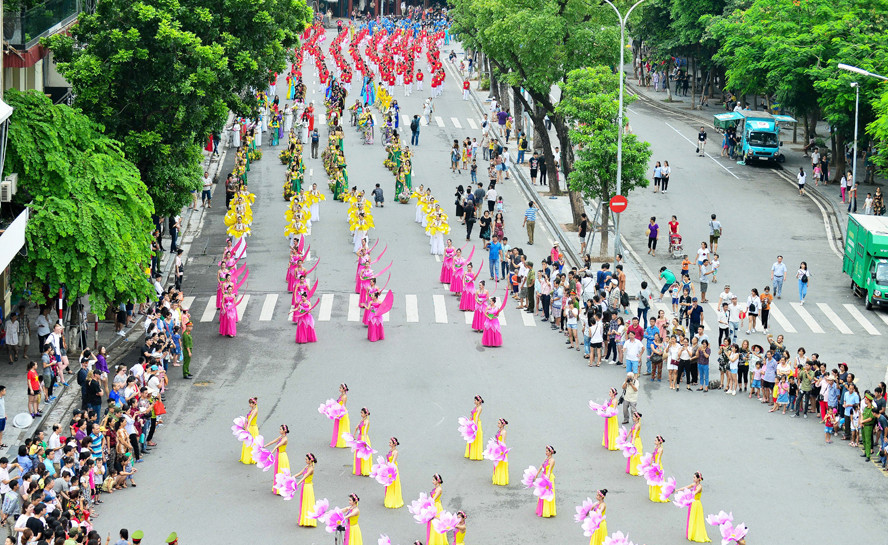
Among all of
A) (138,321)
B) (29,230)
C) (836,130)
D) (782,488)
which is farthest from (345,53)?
(782,488)

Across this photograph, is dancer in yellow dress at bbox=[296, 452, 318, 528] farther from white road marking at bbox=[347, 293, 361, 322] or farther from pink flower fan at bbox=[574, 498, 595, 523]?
white road marking at bbox=[347, 293, 361, 322]

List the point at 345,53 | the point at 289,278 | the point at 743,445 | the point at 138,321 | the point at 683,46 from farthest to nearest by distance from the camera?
the point at 345,53, the point at 683,46, the point at 289,278, the point at 138,321, the point at 743,445

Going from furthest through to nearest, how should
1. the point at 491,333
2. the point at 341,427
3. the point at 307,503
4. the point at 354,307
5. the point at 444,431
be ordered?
the point at 354,307
the point at 491,333
the point at 444,431
the point at 341,427
the point at 307,503

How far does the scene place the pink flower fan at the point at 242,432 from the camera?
2348cm

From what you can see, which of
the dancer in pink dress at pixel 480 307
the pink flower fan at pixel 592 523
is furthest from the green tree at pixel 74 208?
the pink flower fan at pixel 592 523

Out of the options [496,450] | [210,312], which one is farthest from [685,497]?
[210,312]

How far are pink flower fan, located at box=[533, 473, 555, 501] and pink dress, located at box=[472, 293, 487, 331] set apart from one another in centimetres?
1105

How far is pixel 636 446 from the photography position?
79.5 ft

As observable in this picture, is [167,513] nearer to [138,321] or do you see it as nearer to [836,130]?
[138,321]

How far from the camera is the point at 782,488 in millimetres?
23375

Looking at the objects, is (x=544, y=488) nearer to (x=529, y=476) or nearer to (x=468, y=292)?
(x=529, y=476)

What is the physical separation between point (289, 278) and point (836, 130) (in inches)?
1046

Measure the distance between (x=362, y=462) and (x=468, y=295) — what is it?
465 inches

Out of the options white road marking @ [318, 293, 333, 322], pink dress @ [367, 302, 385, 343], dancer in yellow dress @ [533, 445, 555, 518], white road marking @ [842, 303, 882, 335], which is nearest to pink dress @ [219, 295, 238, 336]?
white road marking @ [318, 293, 333, 322]
